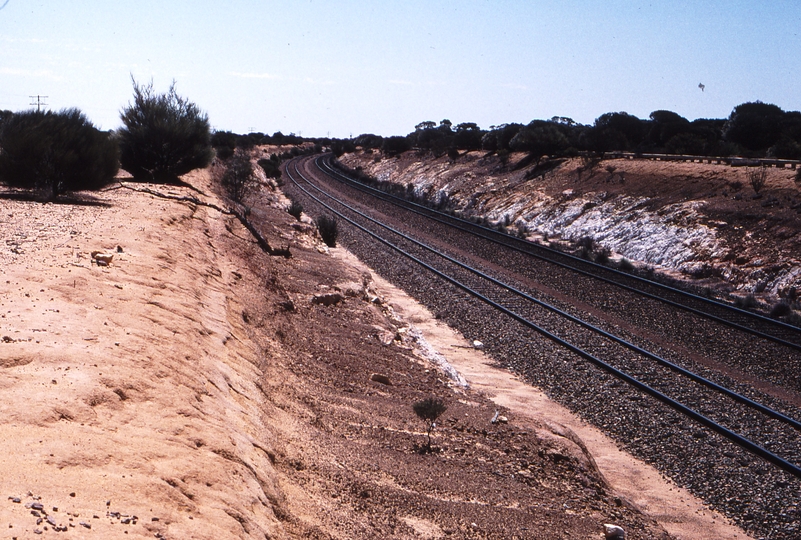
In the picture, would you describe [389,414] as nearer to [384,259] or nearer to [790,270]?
[384,259]

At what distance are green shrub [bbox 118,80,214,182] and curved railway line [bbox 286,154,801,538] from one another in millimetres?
10258

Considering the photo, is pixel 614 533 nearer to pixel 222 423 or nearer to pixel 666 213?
pixel 222 423

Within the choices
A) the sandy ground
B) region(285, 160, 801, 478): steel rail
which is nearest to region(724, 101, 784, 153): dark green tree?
region(285, 160, 801, 478): steel rail

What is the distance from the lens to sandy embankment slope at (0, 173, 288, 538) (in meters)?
4.43

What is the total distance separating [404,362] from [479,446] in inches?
151

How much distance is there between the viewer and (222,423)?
21.0 ft

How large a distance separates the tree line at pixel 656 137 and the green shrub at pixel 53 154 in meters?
37.5

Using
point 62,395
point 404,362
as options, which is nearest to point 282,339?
point 404,362

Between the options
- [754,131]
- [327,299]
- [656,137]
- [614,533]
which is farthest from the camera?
[656,137]

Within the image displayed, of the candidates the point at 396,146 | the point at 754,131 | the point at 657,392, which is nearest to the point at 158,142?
the point at 657,392

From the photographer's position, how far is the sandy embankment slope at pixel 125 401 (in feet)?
14.5

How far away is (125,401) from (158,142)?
22.4m

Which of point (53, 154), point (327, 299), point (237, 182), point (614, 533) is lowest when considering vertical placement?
point (614, 533)

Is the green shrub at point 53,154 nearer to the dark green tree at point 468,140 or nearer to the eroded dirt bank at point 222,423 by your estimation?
the eroded dirt bank at point 222,423
